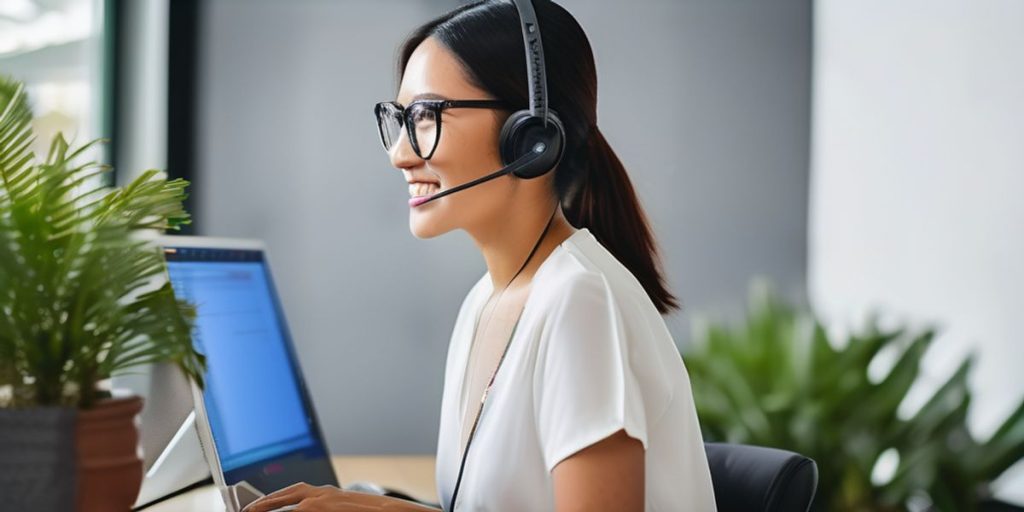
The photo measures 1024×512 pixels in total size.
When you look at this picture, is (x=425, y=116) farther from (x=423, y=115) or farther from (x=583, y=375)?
(x=583, y=375)

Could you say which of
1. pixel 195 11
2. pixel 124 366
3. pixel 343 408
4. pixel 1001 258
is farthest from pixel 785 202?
pixel 124 366

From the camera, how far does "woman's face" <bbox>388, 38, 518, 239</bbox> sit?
117cm

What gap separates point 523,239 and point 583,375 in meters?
0.27

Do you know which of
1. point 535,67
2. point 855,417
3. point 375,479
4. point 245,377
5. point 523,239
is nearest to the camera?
point 535,67

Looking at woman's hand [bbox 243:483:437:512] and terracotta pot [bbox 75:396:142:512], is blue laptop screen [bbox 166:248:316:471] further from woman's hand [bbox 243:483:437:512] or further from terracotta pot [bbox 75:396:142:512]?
terracotta pot [bbox 75:396:142:512]

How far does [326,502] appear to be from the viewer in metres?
1.05

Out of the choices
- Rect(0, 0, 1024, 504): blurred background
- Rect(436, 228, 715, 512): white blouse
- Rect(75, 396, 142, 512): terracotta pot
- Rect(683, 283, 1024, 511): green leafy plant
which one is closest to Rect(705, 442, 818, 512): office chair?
Rect(436, 228, 715, 512): white blouse

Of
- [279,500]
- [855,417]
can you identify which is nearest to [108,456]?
[279,500]

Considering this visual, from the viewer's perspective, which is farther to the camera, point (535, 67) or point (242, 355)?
point (242, 355)

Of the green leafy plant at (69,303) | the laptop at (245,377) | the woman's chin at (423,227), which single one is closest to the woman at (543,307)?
the woman's chin at (423,227)

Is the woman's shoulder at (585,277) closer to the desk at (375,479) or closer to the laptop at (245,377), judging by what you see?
the laptop at (245,377)

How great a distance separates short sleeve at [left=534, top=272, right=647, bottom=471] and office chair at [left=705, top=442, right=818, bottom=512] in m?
0.21

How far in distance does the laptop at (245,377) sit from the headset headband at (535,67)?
0.46m

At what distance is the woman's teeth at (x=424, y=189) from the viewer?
1.20 metres
